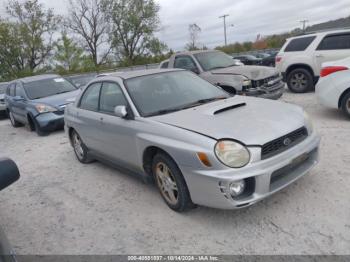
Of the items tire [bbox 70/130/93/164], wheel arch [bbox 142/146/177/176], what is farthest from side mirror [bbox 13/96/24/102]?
wheel arch [bbox 142/146/177/176]

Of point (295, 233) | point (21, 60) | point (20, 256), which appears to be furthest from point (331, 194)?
point (21, 60)

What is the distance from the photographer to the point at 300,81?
9.95m

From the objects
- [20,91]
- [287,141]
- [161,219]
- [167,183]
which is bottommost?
[161,219]

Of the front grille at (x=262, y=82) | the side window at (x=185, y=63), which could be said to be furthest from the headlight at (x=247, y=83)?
the side window at (x=185, y=63)

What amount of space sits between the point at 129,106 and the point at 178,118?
2.46 feet

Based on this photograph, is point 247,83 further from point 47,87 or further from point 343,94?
point 47,87

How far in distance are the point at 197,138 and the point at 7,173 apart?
1725 millimetres

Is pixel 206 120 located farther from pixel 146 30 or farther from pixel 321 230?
pixel 146 30

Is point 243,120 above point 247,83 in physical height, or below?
above

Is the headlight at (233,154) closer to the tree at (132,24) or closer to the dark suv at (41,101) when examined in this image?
the dark suv at (41,101)

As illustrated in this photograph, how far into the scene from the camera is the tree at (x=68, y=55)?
40.1m

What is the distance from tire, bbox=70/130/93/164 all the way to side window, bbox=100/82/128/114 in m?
1.17

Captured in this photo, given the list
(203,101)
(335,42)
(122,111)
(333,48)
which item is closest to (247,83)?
(203,101)

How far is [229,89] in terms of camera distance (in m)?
7.79
